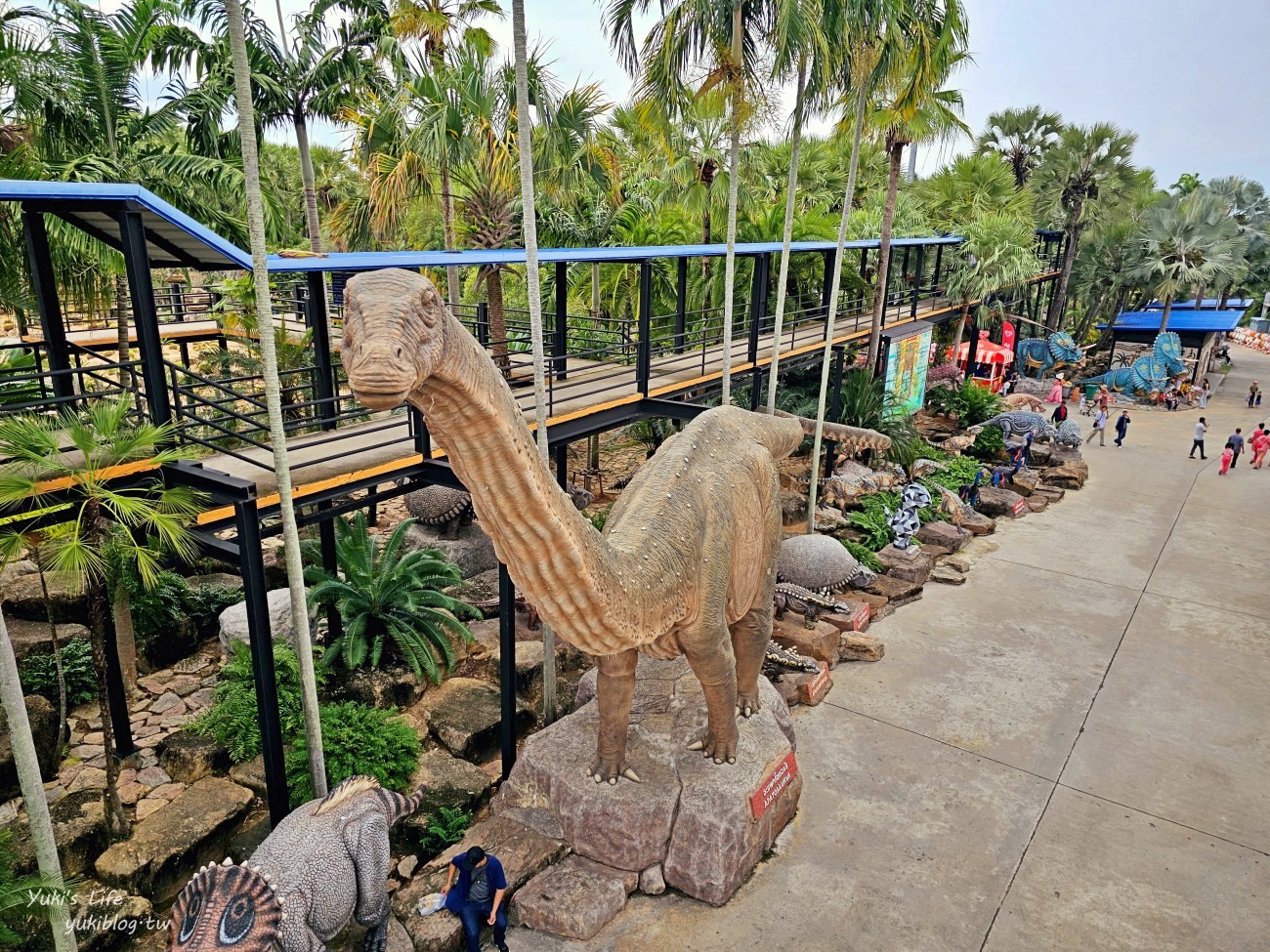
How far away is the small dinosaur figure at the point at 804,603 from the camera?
1017 cm

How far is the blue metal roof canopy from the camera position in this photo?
4.67m

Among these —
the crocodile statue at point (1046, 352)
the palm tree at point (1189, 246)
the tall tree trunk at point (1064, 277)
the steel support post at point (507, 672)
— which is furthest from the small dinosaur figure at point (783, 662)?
the tall tree trunk at point (1064, 277)

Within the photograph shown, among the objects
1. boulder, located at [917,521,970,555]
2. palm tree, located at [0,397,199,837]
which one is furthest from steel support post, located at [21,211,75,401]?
boulder, located at [917,521,970,555]

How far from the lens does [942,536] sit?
42.4 ft

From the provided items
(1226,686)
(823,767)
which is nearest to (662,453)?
(823,767)

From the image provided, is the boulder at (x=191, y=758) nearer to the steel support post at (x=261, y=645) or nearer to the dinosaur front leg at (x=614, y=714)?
the steel support post at (x=261, y=645)

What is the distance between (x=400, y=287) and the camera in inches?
112

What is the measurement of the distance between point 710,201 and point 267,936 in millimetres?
15690

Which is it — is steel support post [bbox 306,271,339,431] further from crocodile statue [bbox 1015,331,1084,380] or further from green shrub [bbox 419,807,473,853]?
crocodile statue [bbox 1015,331,1084,380]

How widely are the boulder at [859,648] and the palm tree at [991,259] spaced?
1320 cm

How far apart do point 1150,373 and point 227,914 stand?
2748 cm

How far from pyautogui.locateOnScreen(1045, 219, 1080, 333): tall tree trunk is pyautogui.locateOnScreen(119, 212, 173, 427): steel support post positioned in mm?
28718

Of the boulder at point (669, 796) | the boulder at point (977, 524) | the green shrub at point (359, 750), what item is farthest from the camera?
the boulder at point (977, 524)

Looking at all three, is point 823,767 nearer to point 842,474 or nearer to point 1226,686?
point 1226,686
